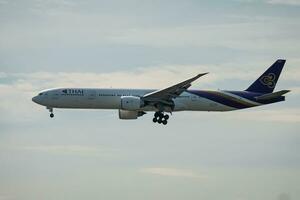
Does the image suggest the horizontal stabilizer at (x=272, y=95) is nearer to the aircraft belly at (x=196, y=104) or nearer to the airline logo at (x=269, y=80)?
the airline logo at (x=269, y=80)

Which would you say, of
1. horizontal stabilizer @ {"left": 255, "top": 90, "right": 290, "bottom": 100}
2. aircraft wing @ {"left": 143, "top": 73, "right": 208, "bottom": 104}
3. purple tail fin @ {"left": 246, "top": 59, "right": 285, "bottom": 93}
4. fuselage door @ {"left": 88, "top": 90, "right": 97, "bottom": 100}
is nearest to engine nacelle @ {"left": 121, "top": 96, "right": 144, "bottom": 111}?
aircraft wing @ {"left": 143, "top": 73, "right": 208, "bottom": 104}

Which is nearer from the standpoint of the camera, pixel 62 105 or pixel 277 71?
pixel 62 105

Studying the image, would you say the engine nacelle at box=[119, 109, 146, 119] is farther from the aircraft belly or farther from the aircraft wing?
the aircraft belly

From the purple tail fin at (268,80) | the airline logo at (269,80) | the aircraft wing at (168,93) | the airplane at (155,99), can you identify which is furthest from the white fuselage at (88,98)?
the airline logo at (269,80)

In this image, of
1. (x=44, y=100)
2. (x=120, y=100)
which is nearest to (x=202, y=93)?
(x=120, y=100)

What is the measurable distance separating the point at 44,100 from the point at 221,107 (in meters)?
18.6

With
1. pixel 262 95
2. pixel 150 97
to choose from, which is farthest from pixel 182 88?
pixel 262 95

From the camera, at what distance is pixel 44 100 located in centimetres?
9312

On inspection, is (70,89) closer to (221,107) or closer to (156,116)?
(156,116)

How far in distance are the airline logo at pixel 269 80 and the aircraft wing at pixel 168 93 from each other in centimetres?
1182

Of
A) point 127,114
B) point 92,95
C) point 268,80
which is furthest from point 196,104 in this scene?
point 92,95

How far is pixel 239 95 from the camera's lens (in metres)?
97.2

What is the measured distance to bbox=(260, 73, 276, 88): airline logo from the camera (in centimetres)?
9981

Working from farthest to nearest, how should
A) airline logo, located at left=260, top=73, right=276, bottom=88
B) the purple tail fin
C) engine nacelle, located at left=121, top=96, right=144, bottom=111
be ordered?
airline logo, located at left=260, top=73, right=276, bottom=88 → the purple tail fin → engine nacelle, located at left=121, top=96, right=144, bottom=111
